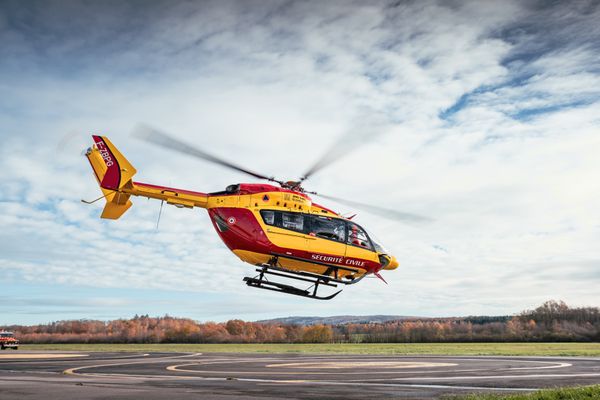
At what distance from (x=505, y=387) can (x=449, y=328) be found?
238 ft

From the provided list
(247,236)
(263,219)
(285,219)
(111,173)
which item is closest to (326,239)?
(285,219)

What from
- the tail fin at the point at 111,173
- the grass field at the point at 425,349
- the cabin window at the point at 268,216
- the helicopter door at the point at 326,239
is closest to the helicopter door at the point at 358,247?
the helicopter door at the point at 326,239

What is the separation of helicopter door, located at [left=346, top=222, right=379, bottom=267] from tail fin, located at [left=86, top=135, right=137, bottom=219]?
12.9m

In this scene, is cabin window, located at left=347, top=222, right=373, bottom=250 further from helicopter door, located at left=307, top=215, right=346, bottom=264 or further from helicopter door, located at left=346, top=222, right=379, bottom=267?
helicopter door, located at left=307, top=215, right=346, bottom=264

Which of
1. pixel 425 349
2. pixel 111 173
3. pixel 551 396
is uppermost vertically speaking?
pixel 111 173

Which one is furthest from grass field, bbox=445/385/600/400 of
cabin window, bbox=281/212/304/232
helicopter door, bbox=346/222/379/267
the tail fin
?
the tail fin

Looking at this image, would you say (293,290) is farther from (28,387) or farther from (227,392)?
(28,387)

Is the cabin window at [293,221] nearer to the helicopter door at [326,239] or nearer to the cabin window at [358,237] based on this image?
the helicopter door at [326,239]

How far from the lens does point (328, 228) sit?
30.0 meters

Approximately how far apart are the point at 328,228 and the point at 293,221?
217 cm

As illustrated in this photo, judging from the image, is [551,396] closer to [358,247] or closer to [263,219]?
[358,247]

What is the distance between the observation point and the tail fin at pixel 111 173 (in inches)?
1144

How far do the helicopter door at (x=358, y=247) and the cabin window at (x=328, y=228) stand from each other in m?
0.50

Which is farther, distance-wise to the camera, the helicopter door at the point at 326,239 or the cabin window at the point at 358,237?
the cabin window at the point at 358,237
